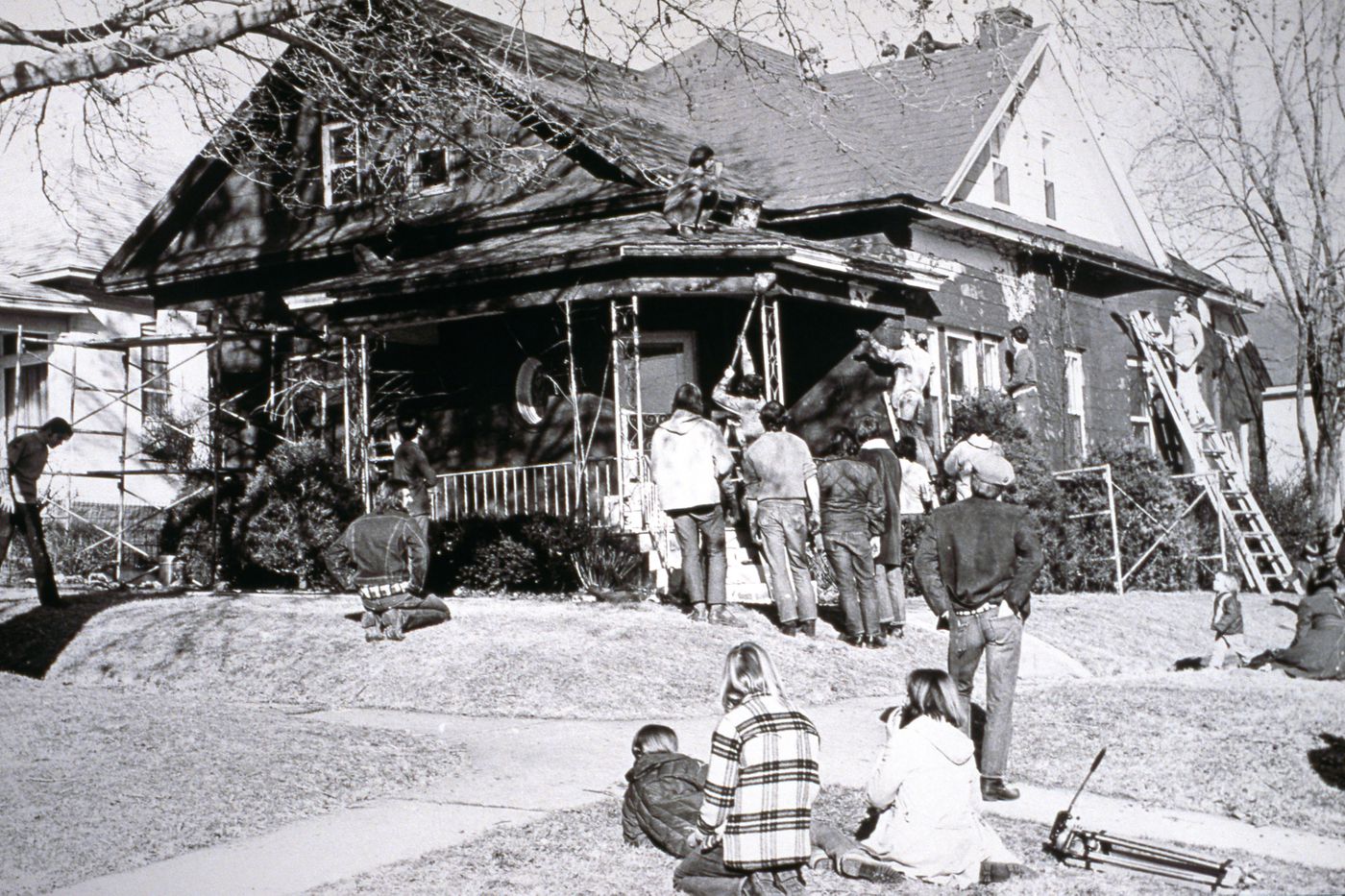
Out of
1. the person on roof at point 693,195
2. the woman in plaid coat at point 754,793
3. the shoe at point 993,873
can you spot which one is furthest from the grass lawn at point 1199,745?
the person on roof at point 693,195

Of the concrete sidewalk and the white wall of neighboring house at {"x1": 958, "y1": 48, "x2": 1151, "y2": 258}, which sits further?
the white wall of neighboring house at {"x1": 958, "y1": 48, "x2": 1151, "y2": 258}

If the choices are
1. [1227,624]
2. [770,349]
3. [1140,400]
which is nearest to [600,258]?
[770,349]

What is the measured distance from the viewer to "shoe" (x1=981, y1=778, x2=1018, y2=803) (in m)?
8.13

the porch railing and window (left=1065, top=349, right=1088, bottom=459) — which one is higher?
window (left=1065, top=349, right=1088, bottom=459)

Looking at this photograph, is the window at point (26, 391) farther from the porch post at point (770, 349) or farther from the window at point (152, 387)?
the porch post at point (770, 349)

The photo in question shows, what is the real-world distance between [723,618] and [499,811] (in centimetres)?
529

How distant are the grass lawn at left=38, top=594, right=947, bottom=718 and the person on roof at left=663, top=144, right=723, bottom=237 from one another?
16.0 feet

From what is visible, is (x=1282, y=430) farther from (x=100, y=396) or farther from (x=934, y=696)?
(x=934, y=696)

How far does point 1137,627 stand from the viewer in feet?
51.6

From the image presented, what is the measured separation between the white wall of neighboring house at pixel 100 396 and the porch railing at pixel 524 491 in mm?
4775

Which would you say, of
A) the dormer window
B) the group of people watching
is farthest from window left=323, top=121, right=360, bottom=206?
the group of people watching

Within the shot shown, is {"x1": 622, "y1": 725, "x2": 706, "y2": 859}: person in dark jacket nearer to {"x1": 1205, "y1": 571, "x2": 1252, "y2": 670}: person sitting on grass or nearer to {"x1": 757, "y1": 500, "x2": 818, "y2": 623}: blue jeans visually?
{"x1": 757, "y1": 500, "x2": 818, "y2": 623}: blue jeans

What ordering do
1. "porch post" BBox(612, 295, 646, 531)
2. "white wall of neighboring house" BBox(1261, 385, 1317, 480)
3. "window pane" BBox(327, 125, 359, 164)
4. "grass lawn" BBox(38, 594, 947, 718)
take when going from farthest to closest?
"white wall of neighboring house" BBox(1261, 385, 1317, 480) < "window pane" BBox(327, 125, 359, 164) < "porch post" BBox(612, 295, 646, 531) < "grass lawn" BBox(38, 594, 947, 718)

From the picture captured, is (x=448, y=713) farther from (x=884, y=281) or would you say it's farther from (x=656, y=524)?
(x=884, y=281)
